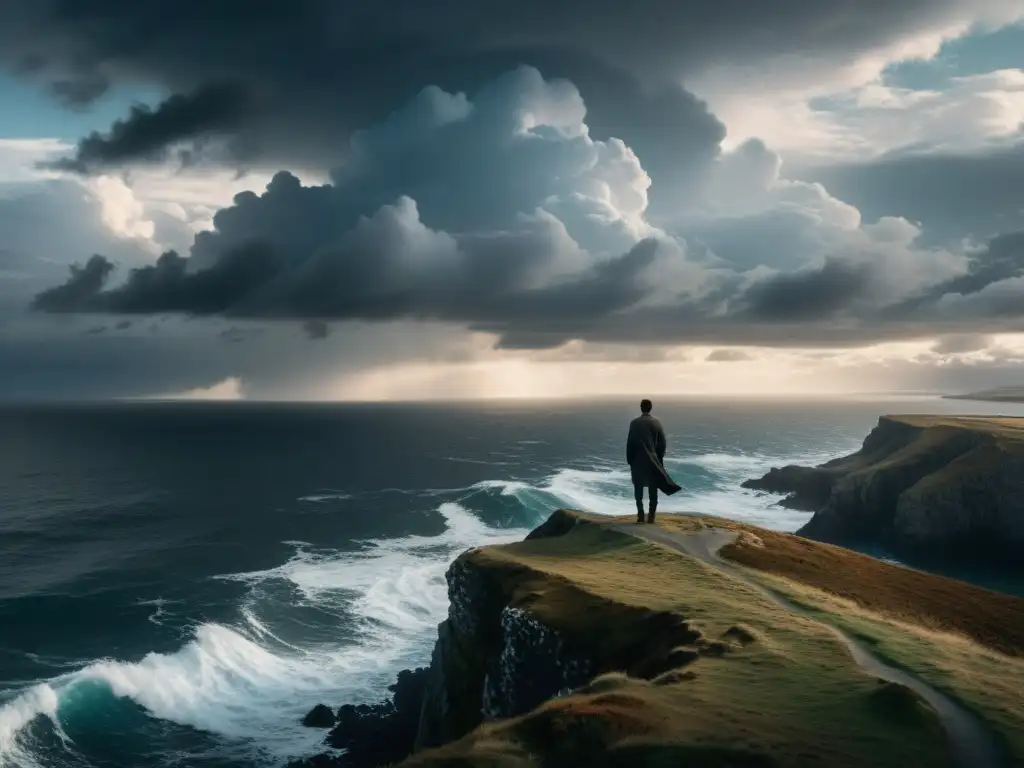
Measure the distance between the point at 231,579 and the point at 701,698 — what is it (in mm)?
49835

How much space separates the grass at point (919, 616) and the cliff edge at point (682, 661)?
0.30 ft

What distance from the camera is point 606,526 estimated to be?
32875 millimetres

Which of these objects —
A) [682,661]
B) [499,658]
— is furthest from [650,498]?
[682,661]

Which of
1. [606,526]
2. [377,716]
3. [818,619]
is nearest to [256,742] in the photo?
[377,716]

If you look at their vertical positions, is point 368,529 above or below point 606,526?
below

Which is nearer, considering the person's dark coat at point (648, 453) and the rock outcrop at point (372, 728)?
the person's dark coat at point (648, 453)

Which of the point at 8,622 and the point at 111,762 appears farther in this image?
the point at 8,622

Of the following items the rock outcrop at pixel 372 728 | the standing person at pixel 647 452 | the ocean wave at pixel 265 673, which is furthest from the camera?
the ocean wave at pixel 265 673

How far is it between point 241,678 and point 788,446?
154210 mm

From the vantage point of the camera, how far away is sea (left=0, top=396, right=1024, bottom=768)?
1308 inches

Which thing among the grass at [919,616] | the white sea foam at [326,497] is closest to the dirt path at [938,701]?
the grass at [919,616]

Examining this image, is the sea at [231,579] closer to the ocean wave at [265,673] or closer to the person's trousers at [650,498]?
the ocean wave at [265,673]

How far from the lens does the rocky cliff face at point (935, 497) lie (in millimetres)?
60062

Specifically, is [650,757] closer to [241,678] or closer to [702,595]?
[702,595]
